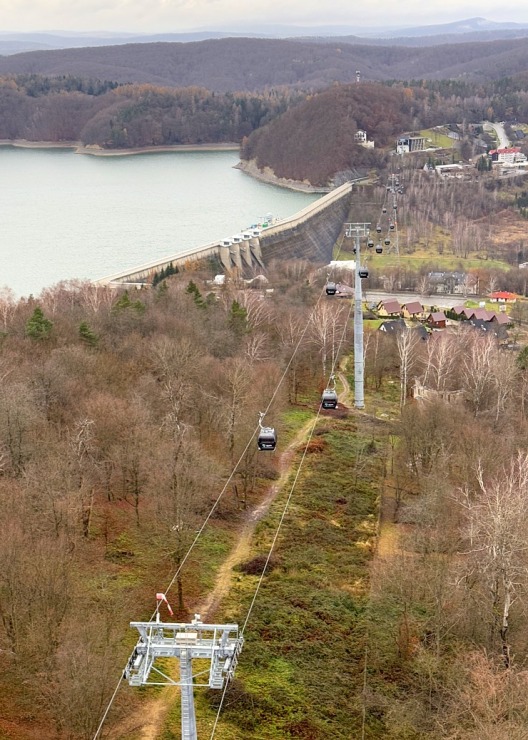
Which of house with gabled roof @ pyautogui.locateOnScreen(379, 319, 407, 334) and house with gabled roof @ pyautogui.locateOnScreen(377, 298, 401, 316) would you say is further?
house with gabled roof @ pyautogui.locateOnScreen(377, 298, 401, 316)

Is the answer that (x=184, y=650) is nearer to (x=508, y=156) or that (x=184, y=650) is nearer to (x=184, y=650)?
(x=184, y=650)

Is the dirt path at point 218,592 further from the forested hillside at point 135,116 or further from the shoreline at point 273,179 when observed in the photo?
the forested hillside at point 135,116

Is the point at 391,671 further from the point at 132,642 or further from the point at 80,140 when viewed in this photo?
the point at 80,140

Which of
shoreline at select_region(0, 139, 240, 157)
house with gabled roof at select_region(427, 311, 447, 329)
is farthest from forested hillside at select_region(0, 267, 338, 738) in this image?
shoreline at select_region(0, 139, 240, 157)

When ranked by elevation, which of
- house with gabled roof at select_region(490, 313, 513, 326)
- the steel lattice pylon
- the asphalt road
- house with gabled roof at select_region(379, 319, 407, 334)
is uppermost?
the steel lattice pylon

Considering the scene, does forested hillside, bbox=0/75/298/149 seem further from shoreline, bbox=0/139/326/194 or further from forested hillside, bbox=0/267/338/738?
forested hillside, bbox=0/267/338/738

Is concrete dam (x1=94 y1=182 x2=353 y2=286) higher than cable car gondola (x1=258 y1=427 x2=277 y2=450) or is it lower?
lower

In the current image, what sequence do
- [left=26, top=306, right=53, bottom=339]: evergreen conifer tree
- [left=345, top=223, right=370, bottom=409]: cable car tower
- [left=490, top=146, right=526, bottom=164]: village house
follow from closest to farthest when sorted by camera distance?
[left=345, top=223, right=370, bottom=409]: cable car tower < [left=26, top=306, right=53, bottom=339]: evergreen conifer tree < [left=490, top=146, right=526, bottom=164]: village house
